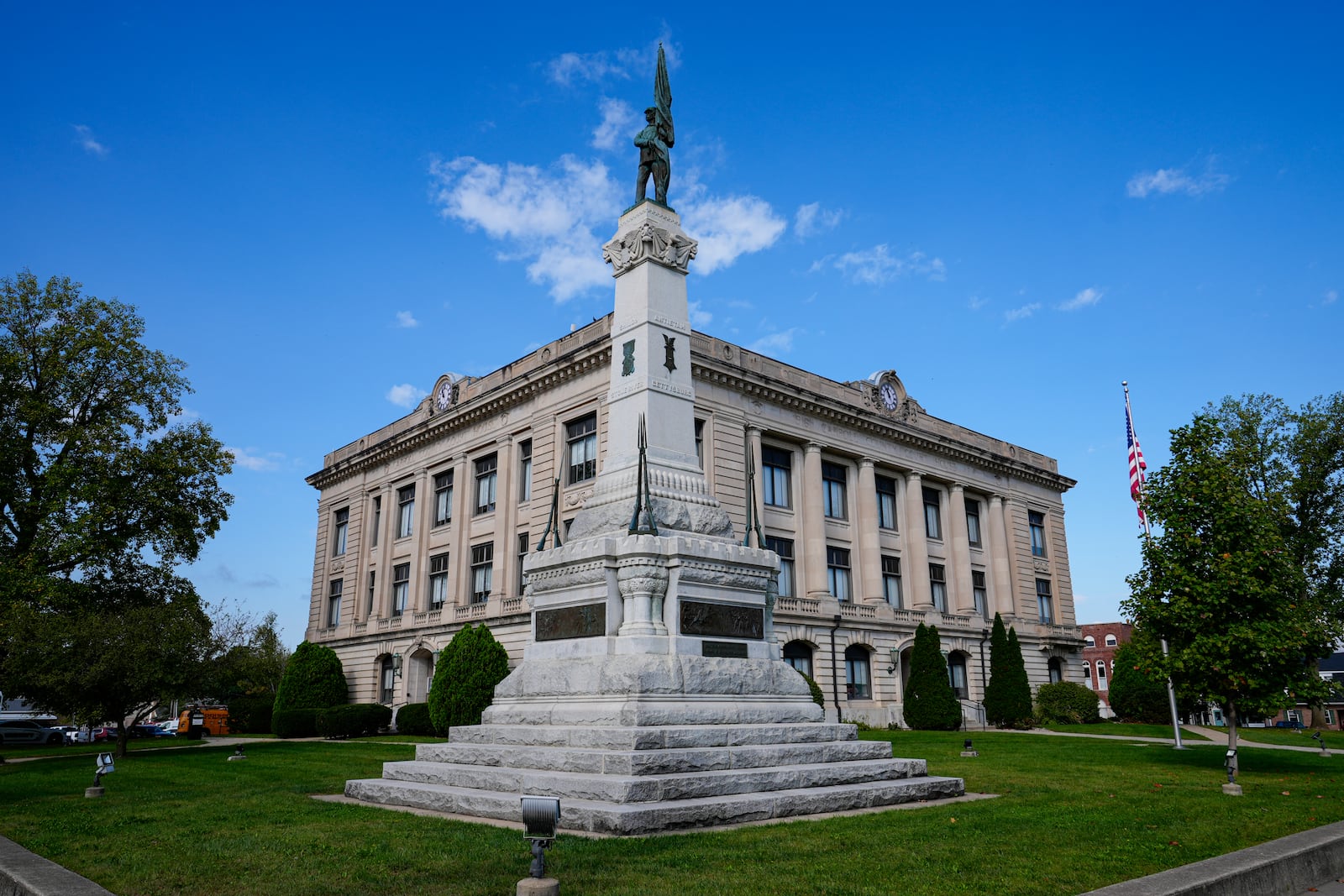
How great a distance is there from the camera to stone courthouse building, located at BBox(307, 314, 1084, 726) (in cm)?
3819

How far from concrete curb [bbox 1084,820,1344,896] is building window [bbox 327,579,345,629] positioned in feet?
168

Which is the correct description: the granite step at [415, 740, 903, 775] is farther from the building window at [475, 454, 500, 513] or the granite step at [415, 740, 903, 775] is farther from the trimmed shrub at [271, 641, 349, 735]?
the trimmed shrub at [271, 641, 349, 735]

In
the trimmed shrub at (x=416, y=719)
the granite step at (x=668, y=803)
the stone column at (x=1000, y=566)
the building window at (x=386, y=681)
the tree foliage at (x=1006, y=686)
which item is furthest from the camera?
the stone column at (x=1000, y=566)

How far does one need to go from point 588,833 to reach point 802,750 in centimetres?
372

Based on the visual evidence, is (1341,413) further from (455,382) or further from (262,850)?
(262,850)

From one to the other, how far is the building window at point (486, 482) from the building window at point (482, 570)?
181 centimetres

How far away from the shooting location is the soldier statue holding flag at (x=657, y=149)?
1572cm

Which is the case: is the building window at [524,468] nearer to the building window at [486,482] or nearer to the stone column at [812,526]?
the building window at [486,482]

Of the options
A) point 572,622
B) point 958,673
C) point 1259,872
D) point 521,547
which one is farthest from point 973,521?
point 1259,872

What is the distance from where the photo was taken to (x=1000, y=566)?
50312mm

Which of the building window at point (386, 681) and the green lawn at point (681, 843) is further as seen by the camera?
the building window at point (386, 681)

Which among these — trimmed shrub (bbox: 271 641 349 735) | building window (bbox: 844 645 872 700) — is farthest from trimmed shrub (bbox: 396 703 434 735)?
building window (bbox: 844 645 872 700)

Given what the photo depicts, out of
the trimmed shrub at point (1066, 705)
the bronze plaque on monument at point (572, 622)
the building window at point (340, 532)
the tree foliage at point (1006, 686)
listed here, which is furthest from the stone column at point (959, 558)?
the bronze plaque on monument at point (572, 622)

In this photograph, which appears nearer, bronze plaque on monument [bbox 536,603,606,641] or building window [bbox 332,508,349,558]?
bronze plaque on monument [bbox 536,603,606,641]
